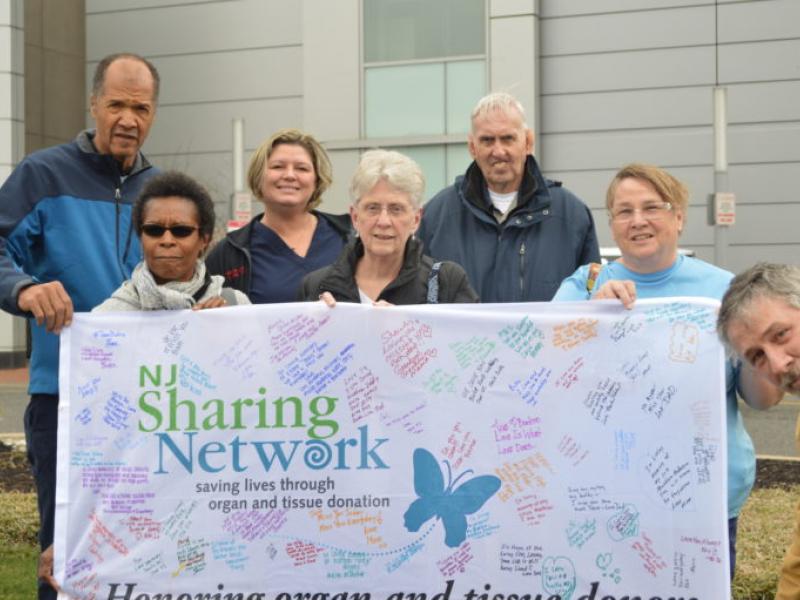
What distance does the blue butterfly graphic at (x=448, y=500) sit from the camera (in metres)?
4.34

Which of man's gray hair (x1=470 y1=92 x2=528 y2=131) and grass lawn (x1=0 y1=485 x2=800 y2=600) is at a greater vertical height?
man's gray hair (x1=470 y1=92 x2=528 y2=131)

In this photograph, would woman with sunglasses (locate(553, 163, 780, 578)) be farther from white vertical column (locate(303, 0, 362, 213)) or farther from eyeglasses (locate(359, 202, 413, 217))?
white vertical column (locate(303, 0, 362, 213))

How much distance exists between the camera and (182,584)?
174 inches

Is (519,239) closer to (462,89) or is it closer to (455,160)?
(455,160)

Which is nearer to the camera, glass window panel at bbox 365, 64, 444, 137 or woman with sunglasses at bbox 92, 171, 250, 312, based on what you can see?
woman with sunglasses at bbox 92, 171, 250, 312

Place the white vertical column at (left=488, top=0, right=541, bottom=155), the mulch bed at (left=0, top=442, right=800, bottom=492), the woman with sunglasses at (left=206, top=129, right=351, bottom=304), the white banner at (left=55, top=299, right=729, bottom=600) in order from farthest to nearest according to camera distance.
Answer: the white vertical column at (left=488, top=0, right=541, bottom=155), the mulch bed at (left=0, top=442, right=800, bottom=492), the woman with sunglasses at (left=206, top=129, right=351, bottom=304), the white banner at (left=55, top=299, right=729, bottom=600)

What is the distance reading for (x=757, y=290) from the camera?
3.11 metres

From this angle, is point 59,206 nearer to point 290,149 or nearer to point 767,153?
point 290,149

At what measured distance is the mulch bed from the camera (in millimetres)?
9664

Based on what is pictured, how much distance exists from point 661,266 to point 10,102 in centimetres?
2162

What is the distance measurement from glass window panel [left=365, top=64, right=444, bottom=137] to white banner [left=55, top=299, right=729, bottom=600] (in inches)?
729

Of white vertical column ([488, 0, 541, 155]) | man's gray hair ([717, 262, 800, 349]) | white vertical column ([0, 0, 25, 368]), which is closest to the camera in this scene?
man's gray hair ([717, 262, 800, 349])

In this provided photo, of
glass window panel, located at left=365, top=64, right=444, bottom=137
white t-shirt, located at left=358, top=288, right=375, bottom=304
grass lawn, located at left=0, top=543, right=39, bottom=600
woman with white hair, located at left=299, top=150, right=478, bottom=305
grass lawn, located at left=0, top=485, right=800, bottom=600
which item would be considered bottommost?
grass lawn, located at left=0, top=543, right=39, bottom=600

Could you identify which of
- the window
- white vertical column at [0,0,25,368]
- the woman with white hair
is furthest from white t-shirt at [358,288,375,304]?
white vertical column at [0,0,25,368]
